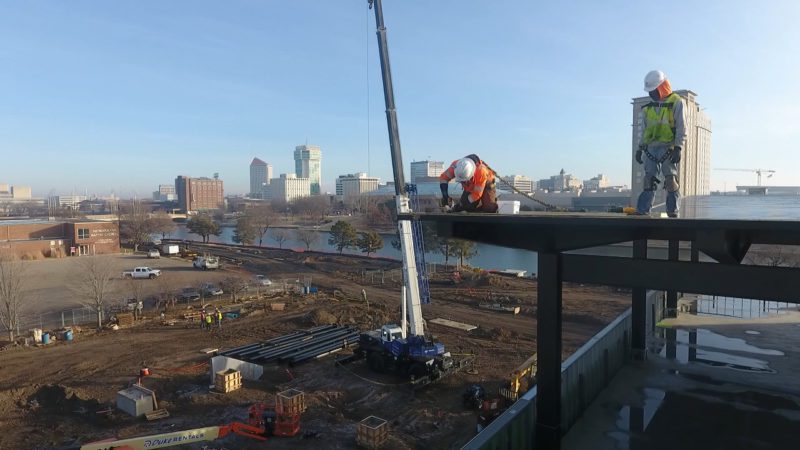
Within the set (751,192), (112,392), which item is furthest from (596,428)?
(112,392)

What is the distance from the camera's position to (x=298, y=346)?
74.1 ft

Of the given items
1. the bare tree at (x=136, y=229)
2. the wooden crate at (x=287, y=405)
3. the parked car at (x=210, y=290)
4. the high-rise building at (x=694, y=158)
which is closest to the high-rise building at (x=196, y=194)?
the bare tree at (x=136, y=229)

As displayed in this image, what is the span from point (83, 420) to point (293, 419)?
7.00 m

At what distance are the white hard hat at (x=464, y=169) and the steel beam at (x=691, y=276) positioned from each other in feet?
5.95

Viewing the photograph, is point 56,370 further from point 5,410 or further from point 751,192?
point 751,192

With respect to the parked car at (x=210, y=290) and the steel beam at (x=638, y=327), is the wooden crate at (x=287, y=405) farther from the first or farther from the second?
the parked car at (x=210, y=290)

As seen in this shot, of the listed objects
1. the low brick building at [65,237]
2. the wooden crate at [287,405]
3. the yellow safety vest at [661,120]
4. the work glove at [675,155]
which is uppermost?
the yellow safety vest at [661,120]

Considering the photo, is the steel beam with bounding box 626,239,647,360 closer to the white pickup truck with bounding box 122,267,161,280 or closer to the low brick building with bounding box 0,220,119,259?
the white pickup truck with bounding box 122,267,161,280

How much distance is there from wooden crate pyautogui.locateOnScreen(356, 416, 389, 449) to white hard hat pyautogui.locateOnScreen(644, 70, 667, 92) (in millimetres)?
10787

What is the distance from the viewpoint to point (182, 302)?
34.1 m

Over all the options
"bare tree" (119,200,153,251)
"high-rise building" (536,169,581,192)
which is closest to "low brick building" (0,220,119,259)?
"bare tree" (119,200,153,251)

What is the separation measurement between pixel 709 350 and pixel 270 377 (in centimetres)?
1515

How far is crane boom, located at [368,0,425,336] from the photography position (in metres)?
17.0

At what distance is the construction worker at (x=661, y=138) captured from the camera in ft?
19.3
